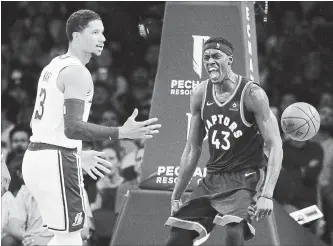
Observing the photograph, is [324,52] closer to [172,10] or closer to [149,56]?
[149,56]

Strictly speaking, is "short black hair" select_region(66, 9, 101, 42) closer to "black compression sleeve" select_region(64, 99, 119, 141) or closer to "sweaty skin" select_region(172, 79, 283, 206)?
"black compression sleeve" select_region(64, 99, 119, 141)

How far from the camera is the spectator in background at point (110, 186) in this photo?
8.84 metres

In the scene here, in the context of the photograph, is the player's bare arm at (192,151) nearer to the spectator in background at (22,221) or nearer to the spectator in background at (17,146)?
the spectator in background at (22,221)

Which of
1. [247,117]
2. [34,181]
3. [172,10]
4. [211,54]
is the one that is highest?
[172,10]

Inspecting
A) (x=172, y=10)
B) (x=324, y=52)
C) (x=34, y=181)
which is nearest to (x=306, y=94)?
(x=324, y=52)

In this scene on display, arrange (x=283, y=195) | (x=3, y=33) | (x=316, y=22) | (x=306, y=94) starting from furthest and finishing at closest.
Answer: (x=3, y=33)
(x=316, y=22)
(x=306, y=94)
(x=283, y=195)

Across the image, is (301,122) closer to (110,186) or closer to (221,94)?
(221,94)

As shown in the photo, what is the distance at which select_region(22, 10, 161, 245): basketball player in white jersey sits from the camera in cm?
538

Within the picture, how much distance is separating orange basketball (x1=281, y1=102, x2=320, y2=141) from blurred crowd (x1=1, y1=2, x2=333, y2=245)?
197 centimetres

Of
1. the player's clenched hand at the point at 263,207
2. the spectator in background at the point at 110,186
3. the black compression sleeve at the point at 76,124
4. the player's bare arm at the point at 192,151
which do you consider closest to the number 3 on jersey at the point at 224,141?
the player's bare arm at the point at 192,151

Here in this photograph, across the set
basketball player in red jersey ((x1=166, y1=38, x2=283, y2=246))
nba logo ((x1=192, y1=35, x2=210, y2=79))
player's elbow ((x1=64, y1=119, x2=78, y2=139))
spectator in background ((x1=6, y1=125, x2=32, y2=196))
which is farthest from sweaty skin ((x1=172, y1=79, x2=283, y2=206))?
spectator in background ((x1=6, y1=125, x2=32, y2=196))

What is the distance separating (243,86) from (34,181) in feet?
5.14

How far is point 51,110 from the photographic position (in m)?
5.50

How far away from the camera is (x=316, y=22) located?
36.3 ft
